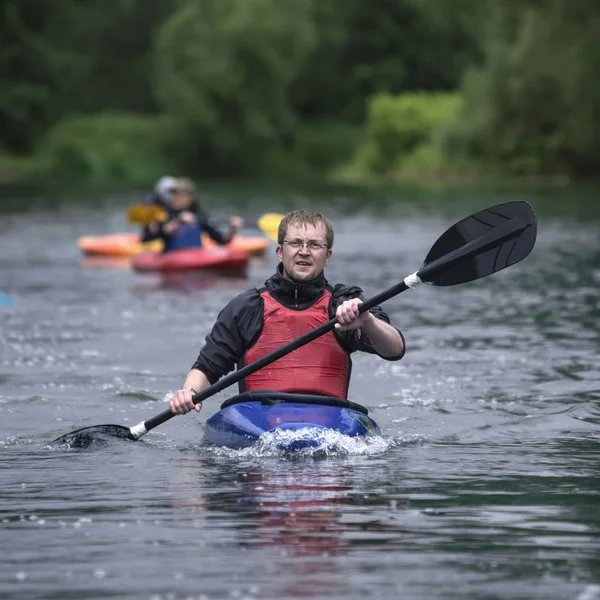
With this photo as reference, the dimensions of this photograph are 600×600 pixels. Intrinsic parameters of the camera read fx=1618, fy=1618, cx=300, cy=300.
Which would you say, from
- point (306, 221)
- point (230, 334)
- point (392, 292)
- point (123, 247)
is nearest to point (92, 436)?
point (230, 334)

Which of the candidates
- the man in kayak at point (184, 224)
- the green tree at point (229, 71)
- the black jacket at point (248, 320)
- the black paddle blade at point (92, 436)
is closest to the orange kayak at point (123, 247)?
the man in kayak at point (184, 224)

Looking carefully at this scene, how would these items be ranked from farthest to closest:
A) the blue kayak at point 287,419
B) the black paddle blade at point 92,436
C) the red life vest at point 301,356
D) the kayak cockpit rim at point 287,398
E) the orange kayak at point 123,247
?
the orange kayak at point 123,247 < the black paddle blade at point 92,436 < the red life vest at point 301,356 < the kayak cockpit rim at point 287,398 < the blue kayak at point 287,419

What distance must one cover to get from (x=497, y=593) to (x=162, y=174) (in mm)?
51025

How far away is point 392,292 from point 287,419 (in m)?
0.75

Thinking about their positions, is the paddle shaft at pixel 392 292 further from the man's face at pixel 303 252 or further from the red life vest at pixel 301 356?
the man's face at pixel 303 252

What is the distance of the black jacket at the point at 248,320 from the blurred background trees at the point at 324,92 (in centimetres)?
3256

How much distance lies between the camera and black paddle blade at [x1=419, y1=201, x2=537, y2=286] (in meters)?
7.86

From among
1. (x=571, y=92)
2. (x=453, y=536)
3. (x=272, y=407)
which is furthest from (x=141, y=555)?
(x=571, y=92)

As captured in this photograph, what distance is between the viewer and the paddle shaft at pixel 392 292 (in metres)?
7.39

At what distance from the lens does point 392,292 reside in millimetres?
7426

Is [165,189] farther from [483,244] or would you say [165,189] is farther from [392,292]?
[392,292]

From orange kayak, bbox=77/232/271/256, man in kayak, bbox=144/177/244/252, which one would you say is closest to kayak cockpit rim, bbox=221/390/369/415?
man in kayak, bbox=144/177/244/252

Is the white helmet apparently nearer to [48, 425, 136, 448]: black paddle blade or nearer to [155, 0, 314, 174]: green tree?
[48, 425, 136, 448]: black paddle blade

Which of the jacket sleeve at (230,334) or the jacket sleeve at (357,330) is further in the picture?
the jacket sleeve at (230,334)
